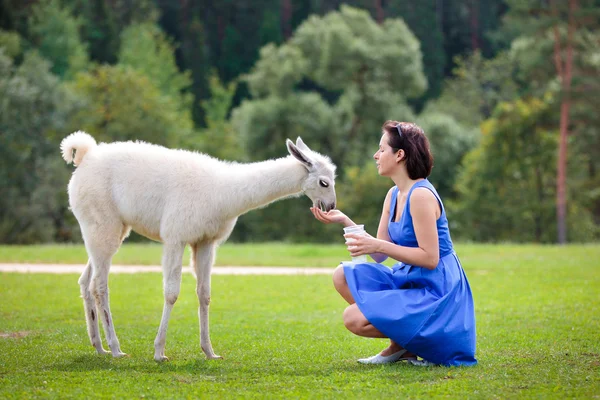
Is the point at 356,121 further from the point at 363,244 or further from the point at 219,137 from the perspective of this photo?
the point at 363,244

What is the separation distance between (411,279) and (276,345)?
2.26 meters

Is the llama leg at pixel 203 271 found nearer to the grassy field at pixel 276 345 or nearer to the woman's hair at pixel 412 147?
the grassy field at pixel 276 345

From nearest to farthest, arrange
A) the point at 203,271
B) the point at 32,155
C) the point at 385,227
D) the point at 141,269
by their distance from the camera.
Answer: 1. the point at 385,227
2. the point at 203,271
3. the point at 141,269
4. the point at 32,155

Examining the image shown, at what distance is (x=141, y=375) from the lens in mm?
7102

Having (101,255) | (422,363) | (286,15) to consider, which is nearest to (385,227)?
(422,363)

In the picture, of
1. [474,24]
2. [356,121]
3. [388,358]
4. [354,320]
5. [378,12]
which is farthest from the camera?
[474,24]

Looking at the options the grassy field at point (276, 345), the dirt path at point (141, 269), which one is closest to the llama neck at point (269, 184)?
the grassy field at point (276, 345)

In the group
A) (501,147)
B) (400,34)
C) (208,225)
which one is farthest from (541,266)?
(400,34)

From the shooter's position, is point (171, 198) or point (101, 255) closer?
point (171, 198)

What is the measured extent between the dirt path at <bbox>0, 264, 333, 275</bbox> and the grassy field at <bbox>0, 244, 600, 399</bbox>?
1.14 meters

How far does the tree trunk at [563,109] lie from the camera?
38656 mm

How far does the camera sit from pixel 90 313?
8.62 meters

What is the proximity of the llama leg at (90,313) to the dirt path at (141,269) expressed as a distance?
9288mm

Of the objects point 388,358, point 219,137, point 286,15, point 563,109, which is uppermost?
point 286,15
